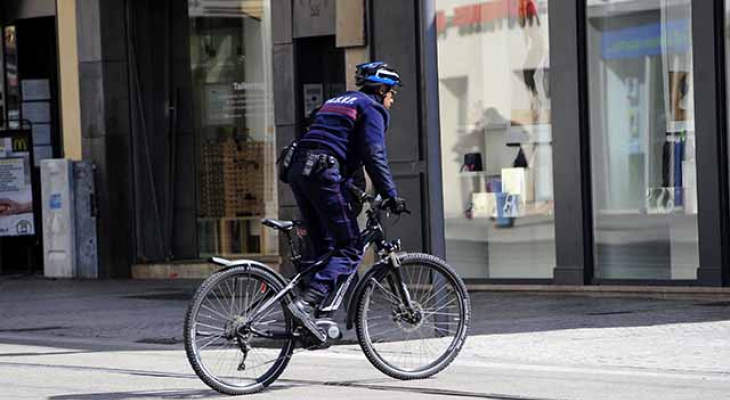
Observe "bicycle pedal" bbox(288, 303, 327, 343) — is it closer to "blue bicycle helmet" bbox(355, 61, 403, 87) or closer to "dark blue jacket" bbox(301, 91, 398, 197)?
"dark blue jacket" bbox(301, 91, 398, 197)

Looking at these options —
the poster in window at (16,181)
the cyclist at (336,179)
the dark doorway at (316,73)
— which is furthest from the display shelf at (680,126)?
the poster in window at (16,181)

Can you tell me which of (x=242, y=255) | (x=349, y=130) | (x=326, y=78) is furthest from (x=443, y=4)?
(x=349, y=130)

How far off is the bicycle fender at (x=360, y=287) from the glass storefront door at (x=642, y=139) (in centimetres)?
604

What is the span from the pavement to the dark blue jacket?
1172 millimetres

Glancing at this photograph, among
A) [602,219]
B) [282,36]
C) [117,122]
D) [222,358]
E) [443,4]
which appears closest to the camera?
[222,358]

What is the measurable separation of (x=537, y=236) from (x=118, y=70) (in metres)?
6.30

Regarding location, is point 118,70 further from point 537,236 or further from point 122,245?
point 537,236

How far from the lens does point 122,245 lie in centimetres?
1867

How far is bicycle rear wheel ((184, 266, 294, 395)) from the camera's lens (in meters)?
7.85

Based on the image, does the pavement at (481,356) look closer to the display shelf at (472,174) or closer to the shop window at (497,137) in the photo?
the shop window at (497,137)

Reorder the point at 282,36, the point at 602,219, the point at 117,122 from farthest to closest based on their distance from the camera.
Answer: the point at 117,122, the point at 282,36, the point at 602,219

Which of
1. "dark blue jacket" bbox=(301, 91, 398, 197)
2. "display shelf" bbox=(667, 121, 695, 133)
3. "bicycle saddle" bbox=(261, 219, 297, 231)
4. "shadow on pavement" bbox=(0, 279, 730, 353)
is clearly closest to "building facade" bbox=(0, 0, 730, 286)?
"display shelf" bbox=(667, 121, 695, 133)

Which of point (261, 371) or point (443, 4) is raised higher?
point (443, 4)

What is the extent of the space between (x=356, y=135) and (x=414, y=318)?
3.48ft
